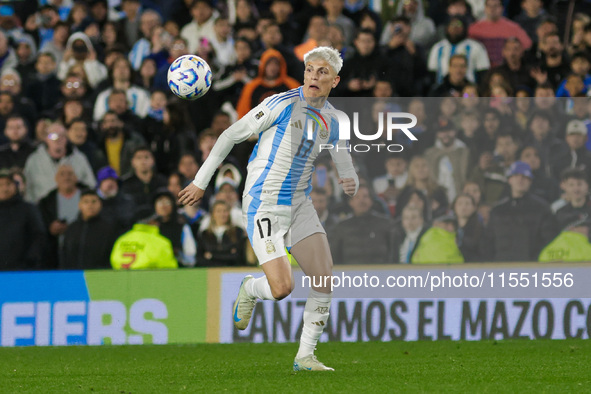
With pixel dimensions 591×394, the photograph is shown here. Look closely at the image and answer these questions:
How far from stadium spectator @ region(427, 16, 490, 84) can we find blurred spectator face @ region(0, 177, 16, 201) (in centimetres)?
530

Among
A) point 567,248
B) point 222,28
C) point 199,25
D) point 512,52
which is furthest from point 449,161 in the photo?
point 199,25

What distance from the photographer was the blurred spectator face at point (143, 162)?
39.0 feet

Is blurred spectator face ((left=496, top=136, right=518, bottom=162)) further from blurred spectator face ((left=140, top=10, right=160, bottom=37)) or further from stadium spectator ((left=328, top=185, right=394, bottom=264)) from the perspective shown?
blurred spectator face ((left=140, top=10, right=160, bottom=37))

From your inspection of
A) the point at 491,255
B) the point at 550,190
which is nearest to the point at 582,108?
the point at 550,190

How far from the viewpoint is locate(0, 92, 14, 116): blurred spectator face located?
1280 cm

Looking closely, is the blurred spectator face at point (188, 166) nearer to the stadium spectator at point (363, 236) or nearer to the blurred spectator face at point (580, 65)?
the stadium spectator at point (363, 236)

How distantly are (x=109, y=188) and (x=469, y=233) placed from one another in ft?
12.6

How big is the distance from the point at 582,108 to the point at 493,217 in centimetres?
153

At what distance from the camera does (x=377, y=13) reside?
577 inches

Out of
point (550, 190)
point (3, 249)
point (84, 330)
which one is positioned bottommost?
point (84, 330)

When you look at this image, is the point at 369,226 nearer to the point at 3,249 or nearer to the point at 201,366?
the point at 201,366

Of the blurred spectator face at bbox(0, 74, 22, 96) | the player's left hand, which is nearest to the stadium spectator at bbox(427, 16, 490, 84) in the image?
the blurred spectator face at bbox(0, 74, 22, 96)

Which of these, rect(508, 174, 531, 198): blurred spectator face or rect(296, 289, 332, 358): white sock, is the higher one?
rect(508, 174, 531, 198): blurred spectator face

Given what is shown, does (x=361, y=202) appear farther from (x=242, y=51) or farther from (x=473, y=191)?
(x=242, y=51)
